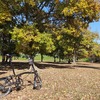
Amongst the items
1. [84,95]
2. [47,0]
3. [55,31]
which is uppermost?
[47,0]

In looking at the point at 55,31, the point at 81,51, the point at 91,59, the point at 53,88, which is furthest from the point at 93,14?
the point at 91,59

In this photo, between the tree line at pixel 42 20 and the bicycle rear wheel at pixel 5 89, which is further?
the tree line at pixel 42 20

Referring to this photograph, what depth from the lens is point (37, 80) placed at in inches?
517

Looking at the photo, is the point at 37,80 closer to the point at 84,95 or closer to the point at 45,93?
the point at 45,93

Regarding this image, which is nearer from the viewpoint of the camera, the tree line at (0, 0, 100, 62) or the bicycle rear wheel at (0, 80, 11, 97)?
the bicycle rear wheel at (0, 80, 11, 97)

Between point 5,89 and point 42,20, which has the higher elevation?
point 42,20

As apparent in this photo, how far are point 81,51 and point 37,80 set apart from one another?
44311mm

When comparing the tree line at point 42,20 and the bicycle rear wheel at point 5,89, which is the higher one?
the tree line at point 42,20

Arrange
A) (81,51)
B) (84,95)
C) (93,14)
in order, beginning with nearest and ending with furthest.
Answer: (84,95) → (93,14) → (81,51)

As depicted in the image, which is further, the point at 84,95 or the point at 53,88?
the point at 53,88

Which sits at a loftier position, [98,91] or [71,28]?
[71,28]

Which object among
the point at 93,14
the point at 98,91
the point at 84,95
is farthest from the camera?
the point at 93,14

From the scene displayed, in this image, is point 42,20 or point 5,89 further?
point 42,20

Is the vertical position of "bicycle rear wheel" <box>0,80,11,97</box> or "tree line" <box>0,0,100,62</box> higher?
"tree line" <box>0,0,100,62</box>
